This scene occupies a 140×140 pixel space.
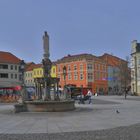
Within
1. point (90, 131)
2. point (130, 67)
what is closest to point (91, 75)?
point (130, 67)

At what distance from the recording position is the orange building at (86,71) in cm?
11831

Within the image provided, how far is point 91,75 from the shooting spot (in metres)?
120

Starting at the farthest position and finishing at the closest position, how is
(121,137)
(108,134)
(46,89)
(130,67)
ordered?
(130,67), (46,89), (108,134), (121,137)

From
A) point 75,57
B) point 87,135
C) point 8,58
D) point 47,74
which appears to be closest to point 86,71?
point 75,57

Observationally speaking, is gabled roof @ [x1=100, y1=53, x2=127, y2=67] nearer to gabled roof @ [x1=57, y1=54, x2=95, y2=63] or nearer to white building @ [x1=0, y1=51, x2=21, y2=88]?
Result: gabled roof @ [x1=57, y1=54, x2=95, y2=63]

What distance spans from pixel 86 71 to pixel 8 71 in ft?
75.3

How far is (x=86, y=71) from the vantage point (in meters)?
118

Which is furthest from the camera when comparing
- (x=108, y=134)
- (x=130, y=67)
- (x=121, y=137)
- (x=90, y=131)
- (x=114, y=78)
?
(x=114, y=78)

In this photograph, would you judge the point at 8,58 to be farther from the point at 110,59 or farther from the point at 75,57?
the point at 110,59

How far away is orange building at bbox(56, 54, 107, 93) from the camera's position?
388 feet

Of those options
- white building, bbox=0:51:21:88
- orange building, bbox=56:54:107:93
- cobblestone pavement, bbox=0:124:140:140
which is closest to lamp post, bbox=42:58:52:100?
cobblestone pavement, bbox=0:124:140:140

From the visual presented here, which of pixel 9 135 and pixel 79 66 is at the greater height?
pixel 79 66

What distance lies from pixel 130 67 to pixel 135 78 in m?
8.03

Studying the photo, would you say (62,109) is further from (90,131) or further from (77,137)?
(77,137)
